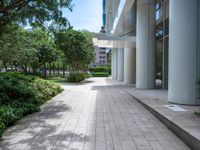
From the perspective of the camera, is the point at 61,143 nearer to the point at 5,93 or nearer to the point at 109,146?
the point at 109,146

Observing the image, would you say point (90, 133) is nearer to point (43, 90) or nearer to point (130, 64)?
point (43, 90)

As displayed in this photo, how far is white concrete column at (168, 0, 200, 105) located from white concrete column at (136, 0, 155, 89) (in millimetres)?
6693

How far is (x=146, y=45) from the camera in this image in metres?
15.7

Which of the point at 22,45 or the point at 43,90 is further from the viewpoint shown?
the point at 22,45

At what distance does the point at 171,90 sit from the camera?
9.31 m

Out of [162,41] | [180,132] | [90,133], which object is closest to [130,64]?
[162,41]

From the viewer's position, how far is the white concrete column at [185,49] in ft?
28.0

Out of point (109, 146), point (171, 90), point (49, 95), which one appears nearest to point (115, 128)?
point (109, 146)

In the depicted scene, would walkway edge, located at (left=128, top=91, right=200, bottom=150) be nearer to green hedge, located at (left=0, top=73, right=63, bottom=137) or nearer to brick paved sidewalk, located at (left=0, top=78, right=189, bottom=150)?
brick paved sidewalk, located at (left=0, top=78, right=189, bottom=150)

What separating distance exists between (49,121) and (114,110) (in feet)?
9.08

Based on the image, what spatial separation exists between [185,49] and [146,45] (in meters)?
7.16

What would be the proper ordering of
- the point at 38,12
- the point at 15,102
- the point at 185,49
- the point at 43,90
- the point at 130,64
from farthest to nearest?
the point at 130,64
the point at 43,90
the point at 38,12
the point at 185,49
the point at 15,102

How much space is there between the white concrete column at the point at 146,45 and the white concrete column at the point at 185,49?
264 inches

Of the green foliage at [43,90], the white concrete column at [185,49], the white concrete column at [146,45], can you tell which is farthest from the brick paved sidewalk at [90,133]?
the white concrete column at [146,45]
